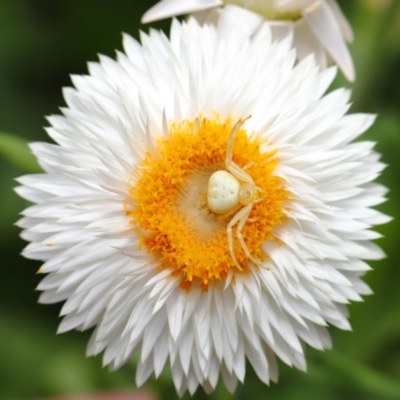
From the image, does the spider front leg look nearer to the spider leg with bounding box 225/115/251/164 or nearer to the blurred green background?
the spider leg with bounding box 225/115/251/164

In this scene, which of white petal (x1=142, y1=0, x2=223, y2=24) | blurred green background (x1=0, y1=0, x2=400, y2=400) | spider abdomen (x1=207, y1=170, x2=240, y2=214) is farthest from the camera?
blurred green background (x1=0, y1=0, x2=400, y2=400)

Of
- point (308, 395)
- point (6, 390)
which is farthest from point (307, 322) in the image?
point (6, 390)

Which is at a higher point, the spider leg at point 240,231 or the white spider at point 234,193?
the white spider at point 234,193

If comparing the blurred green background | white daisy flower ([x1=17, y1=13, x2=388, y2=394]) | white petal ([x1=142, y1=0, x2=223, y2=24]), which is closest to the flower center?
white daisy flower ([x1=17, y1=13, x2=388, y2=394])

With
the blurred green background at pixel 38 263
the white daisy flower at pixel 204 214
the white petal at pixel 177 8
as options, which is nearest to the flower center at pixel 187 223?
the white daisy flower at pixel 204 214

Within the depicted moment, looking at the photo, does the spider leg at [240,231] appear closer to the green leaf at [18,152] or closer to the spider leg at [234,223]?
the spider leg at [234,223]

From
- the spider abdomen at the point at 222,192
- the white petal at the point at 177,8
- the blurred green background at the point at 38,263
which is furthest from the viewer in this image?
the blurred green background at the point at 38,263

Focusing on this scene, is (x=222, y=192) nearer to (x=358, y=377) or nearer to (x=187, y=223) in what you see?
(x=187, y=223)
